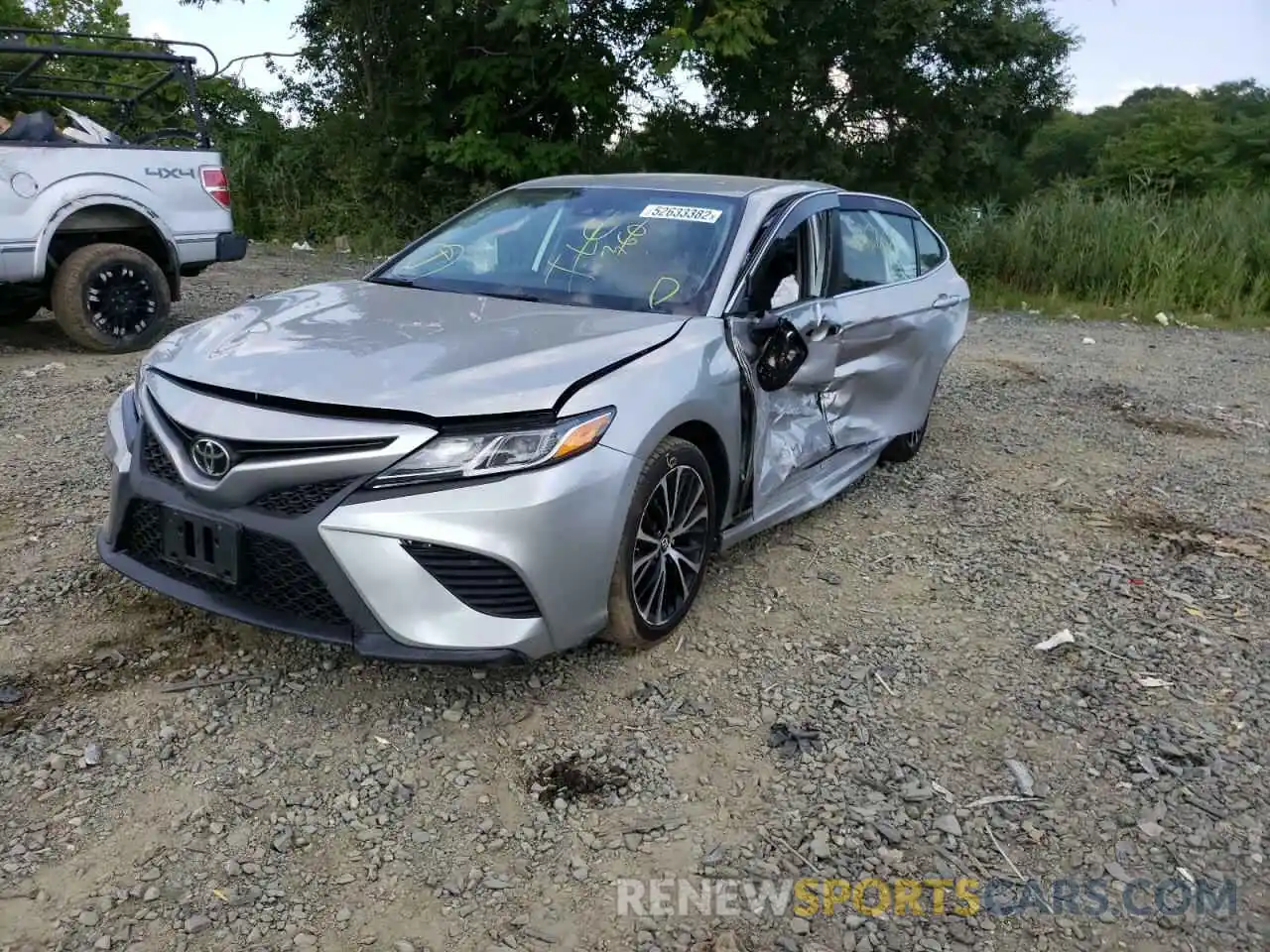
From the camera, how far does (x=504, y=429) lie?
2.81m

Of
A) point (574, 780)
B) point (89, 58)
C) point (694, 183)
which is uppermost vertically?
point (89, 58)

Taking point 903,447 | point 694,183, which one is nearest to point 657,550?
point 694,183

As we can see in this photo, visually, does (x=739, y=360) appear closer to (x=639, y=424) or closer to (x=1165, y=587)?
(x=639, y=424)

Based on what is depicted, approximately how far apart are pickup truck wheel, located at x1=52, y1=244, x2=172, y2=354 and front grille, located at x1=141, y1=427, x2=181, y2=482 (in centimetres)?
460

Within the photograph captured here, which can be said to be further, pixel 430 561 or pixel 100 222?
pixel 100 222

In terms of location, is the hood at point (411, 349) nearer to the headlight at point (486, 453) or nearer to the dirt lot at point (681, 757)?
the headlight at point (486, 453)

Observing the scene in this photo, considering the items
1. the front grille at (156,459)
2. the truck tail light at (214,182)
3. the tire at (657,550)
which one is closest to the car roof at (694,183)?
the tire at (657,550)

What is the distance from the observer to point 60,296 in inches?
273

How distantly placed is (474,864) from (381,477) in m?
1.00

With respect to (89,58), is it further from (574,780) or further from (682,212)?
(574,780)

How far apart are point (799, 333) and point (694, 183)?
0.94m

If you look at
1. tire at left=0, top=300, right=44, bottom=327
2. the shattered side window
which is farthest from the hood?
tire at left=0, top=300, right=44, bottom=327

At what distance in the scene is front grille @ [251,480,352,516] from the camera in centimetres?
275

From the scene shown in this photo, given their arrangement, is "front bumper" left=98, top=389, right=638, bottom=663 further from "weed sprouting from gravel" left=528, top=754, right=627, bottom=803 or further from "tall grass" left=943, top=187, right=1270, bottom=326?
"tall grass" left=943, top=187, right=1270, bottom=326
